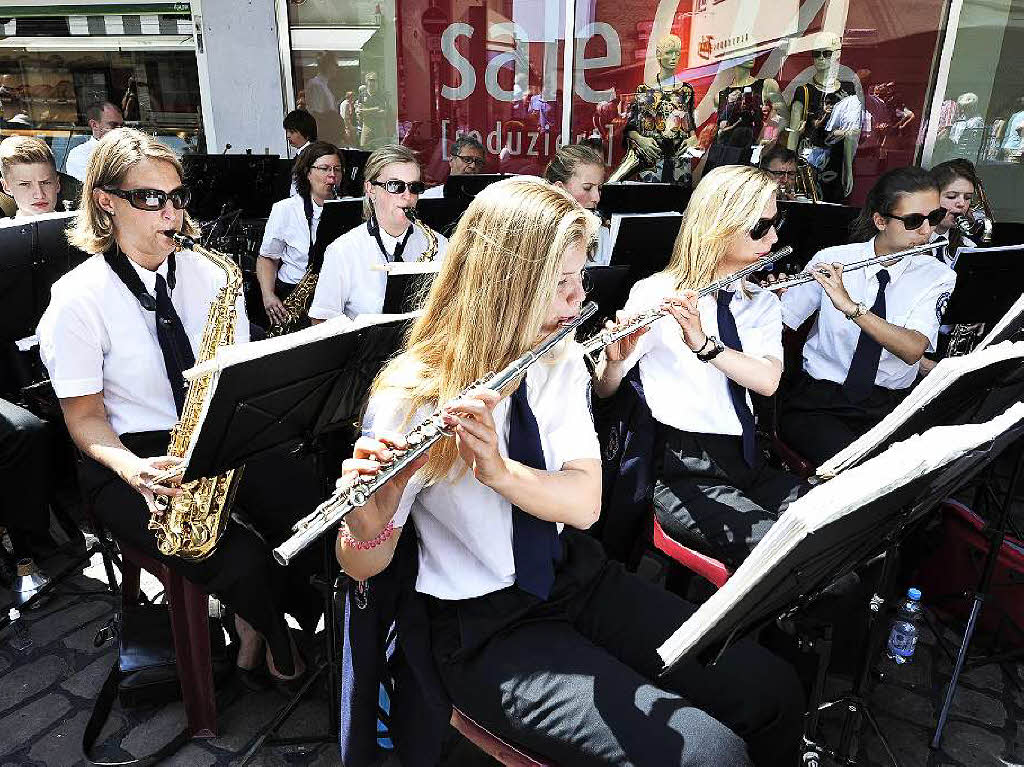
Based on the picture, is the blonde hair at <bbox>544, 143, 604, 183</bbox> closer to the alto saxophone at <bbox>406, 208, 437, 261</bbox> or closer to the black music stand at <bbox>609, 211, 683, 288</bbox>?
the black music stand at <bbox>609, 211, 683, 288</bbox>

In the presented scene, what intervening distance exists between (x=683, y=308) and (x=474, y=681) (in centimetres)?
140

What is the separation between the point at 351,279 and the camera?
12.4 ft

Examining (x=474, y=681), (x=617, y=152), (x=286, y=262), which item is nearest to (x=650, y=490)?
(x=474, y=681)

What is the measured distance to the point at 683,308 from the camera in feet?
8.21

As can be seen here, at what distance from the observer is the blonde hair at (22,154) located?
4.07 metres

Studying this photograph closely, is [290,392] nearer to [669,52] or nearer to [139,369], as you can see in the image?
[139,369]

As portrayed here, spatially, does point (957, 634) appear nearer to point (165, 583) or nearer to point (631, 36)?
point (165, 583)

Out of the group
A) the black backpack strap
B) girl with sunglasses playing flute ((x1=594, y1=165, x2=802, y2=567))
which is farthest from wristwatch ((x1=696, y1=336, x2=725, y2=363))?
the black backpack strap

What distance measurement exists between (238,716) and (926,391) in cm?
252

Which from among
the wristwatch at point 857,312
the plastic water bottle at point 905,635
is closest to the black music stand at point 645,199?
the wristwatch at point 857,312

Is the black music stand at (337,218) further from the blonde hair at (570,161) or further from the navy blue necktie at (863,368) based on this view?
the navy blue necktie at (863,368)

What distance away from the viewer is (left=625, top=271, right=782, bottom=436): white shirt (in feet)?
8.92

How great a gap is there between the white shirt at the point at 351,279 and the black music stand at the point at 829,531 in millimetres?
2614

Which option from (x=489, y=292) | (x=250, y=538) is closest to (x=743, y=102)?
(x=489, y=292)
